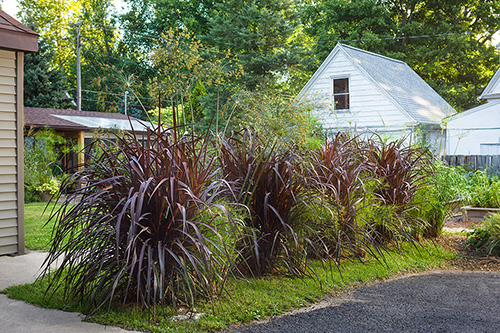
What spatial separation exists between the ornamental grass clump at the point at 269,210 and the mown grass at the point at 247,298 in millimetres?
180

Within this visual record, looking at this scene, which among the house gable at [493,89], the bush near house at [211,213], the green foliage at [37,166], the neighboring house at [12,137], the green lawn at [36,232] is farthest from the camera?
the house gable at [493,89]

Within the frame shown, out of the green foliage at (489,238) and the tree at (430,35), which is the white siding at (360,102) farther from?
the green foliage at (489,238)

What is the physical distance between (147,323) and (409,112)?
14.5m

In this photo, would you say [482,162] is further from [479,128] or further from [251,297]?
[251,297]

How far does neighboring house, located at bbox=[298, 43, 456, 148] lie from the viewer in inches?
642

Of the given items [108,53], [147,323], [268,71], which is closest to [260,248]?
[147,323]

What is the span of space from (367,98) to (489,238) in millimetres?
11739

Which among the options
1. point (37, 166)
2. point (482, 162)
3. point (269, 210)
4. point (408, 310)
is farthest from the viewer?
point (37, 166)

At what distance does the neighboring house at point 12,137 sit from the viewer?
18.7 feet

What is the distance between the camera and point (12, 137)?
5.81 metres

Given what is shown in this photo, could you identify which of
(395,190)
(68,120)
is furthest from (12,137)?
(68,120)

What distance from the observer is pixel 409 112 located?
16.0m

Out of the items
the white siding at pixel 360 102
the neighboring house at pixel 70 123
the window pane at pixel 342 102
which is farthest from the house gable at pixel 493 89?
the neighboring house at pixel 70 123

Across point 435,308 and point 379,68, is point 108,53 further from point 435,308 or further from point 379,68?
point 435,308
